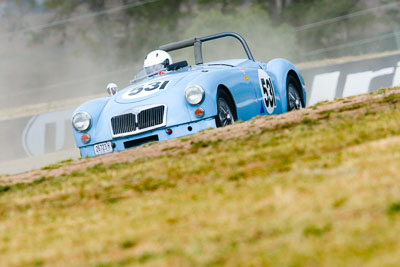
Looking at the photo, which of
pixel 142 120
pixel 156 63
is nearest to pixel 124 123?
pixel 142 120

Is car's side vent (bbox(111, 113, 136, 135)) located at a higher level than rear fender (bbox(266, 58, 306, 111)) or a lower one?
lower

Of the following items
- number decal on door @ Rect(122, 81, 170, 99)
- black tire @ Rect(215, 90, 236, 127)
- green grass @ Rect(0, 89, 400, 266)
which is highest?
number decal on door @ Rect(122, 81, 170, 99)

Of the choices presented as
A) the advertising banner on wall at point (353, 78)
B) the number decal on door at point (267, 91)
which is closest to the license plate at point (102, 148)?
the number decal on door at point (267, 91)

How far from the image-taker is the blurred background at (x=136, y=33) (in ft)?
77.6

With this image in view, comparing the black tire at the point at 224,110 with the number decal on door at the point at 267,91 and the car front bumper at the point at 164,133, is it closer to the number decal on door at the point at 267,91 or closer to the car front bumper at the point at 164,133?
the car front bumper at the point at 164,133

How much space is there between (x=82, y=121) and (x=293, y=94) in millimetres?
3170

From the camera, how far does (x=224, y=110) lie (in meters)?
8.13

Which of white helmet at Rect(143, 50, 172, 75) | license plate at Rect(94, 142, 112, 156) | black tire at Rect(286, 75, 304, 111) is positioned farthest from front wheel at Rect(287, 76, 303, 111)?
license plate at Rect(94, 142, 112, 156)

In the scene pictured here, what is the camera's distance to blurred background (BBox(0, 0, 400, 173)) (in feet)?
77.6

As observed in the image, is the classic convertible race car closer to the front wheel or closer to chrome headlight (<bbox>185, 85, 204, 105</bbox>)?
chrome headlight (<bbox>185, 85, 204, 105</bbox>)

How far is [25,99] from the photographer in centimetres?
2180

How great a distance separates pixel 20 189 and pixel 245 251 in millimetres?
3386

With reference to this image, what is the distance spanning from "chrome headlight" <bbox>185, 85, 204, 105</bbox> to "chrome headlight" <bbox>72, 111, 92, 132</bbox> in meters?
1.23

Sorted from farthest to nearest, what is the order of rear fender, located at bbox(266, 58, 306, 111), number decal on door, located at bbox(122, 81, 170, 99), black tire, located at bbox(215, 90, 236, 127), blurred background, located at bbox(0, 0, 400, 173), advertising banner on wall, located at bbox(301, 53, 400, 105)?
blurred background, located at bbox(0, 0, 400, 173)
advertising banner on wall, located at bbox(301, 53, 400, 105)
rear fender, located at bbox(266, 58, 306, 111)
number decal on door, located at bbox(122, 81, 170, 99)
black tire, located at bbox(215, 90, 236, 127)
